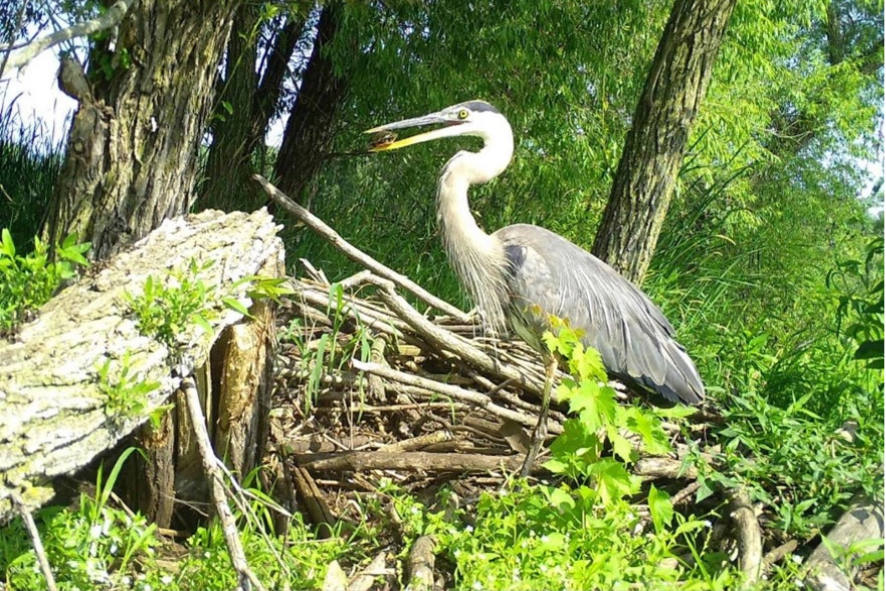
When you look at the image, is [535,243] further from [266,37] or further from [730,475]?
[266,37]

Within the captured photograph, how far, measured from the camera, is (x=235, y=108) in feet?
18.9

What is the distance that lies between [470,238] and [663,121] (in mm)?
1099

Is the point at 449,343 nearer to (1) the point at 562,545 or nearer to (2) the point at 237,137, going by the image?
(1) the point at 562,545

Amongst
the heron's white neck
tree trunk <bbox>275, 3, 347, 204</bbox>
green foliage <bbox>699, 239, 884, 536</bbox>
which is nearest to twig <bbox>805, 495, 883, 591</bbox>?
green foliage <bbox>699, 239, 884, 536</bbox>

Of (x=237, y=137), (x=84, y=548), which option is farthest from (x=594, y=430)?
(x=237, y=137)

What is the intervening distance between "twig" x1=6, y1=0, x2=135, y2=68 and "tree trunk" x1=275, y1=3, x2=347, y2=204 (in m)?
3.17

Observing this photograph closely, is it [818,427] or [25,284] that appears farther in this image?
[818,427]

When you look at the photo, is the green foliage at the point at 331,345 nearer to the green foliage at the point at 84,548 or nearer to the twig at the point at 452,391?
the twig at the point at 452,391

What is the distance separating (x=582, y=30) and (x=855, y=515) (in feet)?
11.6

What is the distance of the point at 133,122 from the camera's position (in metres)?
3.50

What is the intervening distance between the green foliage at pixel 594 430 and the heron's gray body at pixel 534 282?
1110 millimetres

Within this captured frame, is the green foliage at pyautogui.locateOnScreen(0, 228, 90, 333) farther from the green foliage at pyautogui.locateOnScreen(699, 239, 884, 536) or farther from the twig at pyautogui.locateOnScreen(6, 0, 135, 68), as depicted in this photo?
the green foliage at pyautogui.locateOnScreen(699, 239, 884, 536)

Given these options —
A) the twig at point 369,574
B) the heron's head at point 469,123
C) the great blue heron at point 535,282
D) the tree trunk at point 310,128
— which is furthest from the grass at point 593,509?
the tree trunk at point 310,128

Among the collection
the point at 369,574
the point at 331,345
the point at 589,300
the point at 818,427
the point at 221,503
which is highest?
the point at 589,300
